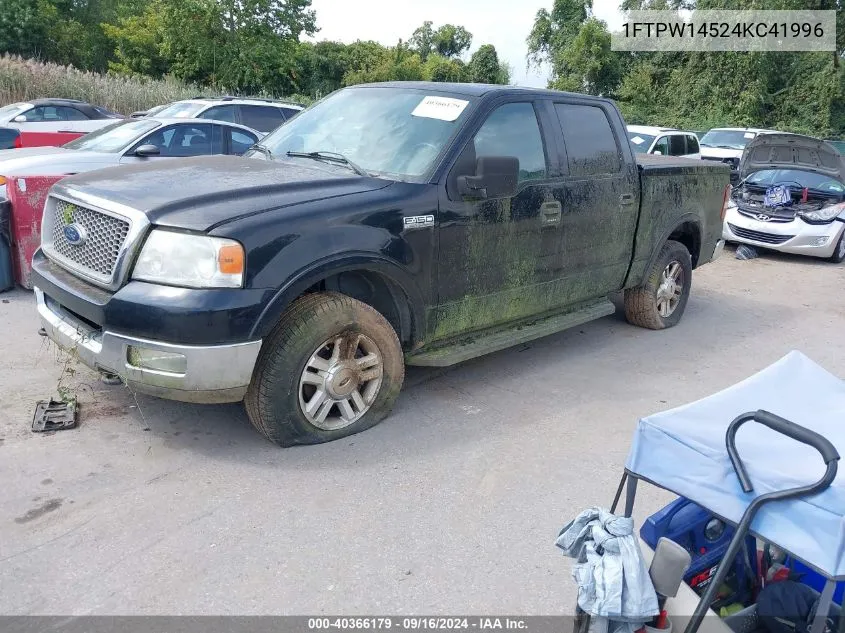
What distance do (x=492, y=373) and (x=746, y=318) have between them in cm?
358

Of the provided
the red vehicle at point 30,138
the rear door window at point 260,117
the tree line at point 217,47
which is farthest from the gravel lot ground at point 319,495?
the tree line at point 217,47

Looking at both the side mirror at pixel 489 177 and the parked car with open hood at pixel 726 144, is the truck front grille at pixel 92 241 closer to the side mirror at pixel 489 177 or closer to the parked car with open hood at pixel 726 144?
the side mirror at pixel 489 177

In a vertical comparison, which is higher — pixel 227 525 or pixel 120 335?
pixel 120 335

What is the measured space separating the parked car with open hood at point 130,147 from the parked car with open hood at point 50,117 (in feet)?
16.6

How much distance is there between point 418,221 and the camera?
424 cm

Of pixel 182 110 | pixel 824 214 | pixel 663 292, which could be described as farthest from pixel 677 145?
pixel 182 110

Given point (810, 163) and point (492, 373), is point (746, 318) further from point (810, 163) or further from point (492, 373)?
point (810, 163)

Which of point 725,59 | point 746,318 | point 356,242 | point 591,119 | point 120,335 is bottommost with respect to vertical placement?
point 746,318

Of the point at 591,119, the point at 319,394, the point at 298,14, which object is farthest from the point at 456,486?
the point at 298,14

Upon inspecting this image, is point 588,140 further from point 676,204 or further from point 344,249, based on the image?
point 344,249

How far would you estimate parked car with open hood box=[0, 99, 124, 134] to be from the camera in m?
14.1

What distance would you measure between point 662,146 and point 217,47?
20.9 meters

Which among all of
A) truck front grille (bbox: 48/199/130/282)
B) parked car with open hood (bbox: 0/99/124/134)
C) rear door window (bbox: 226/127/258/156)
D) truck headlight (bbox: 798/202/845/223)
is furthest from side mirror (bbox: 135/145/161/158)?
truck headlight (bbox: 798/202/845/223)

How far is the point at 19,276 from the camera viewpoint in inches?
268
